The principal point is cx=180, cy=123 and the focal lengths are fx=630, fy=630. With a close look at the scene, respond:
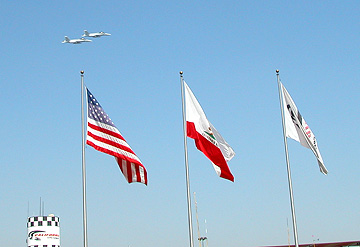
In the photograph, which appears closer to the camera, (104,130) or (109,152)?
(109,152)

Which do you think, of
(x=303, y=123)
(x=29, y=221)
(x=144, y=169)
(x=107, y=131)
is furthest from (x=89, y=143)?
(x=303, y=123)

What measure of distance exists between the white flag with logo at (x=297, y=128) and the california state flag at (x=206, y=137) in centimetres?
373

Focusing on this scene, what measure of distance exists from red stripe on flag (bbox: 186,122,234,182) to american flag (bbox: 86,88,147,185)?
9.06 ft

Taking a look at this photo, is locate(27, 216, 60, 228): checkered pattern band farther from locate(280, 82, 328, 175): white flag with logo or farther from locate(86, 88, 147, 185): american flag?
locate(280, 82, 328, 175): white flag with logo

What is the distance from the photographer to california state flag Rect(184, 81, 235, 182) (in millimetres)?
28750

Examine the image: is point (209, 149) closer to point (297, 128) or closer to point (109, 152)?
point (109, 152)

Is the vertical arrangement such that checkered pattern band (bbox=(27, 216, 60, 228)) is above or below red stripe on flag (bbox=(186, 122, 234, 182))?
below

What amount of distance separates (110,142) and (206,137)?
14.7 ft

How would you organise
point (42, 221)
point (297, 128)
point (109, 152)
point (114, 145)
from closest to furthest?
1. point (109, 152)
2. point (114, 145)
3. point (297, 128)
4. point (42, 221)

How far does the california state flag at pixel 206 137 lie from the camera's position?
28.8 m

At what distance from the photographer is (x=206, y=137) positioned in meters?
29.2

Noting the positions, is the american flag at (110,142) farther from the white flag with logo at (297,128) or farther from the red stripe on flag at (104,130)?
the white flag with logo at (297,128)

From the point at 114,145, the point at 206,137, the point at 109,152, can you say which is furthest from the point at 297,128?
the point at 109,152

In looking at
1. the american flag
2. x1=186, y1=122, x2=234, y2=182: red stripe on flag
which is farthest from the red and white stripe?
x1=186, y1=122, x2=234, y2=182: red stripe on flag
